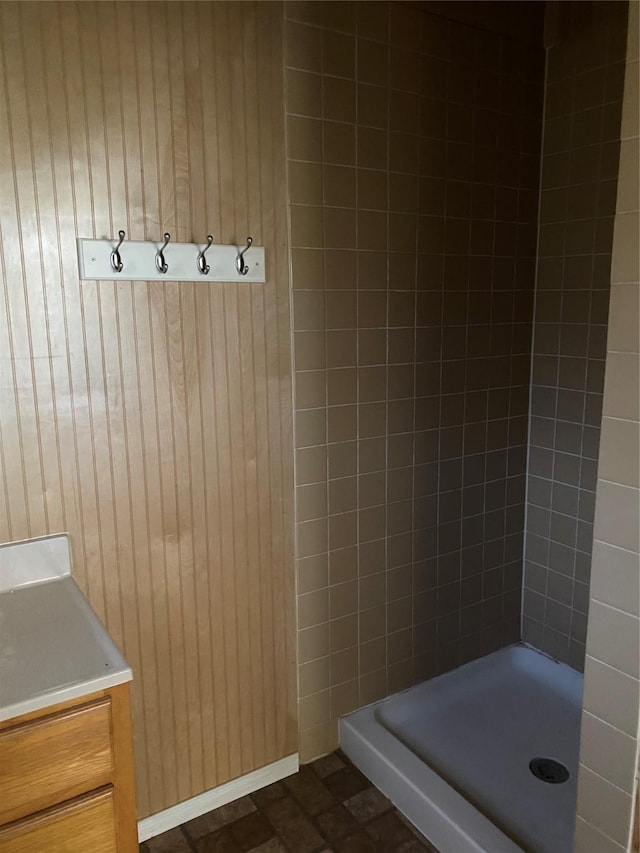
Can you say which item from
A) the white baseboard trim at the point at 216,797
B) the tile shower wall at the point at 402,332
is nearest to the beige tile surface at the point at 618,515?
the tile shower wall at the point at 402,332

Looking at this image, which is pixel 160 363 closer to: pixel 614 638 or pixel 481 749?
pixel 614 638

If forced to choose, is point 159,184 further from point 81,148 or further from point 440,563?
point 440,563

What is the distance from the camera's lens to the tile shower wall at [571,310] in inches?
87.0

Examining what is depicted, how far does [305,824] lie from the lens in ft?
6.24

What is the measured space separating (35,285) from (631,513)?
1348 millimetres

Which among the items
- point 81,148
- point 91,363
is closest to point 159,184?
point 81,148

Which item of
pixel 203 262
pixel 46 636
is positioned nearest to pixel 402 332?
pixel 203 262

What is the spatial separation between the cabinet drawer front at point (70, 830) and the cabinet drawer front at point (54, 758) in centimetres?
2

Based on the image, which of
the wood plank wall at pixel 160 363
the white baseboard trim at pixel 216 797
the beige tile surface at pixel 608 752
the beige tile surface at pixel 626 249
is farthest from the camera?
the white baseboard trim at pixel 216 797

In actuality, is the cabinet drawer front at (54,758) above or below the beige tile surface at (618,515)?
below

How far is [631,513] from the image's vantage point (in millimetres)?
1261

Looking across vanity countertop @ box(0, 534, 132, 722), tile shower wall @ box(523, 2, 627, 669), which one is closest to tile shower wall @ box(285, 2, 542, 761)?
tile shower wall @ box(523, 2, 627, 669)

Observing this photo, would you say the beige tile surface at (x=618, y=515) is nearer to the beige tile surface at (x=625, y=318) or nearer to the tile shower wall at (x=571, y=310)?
the beige tile surface at (x=625, y=318)

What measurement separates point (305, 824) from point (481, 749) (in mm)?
642
